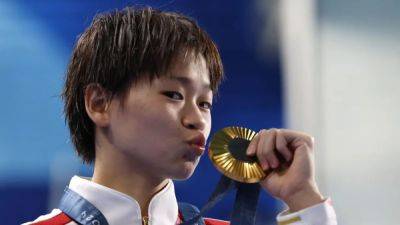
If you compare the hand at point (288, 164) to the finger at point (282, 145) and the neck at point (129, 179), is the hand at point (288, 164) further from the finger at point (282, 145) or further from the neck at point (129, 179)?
the neck at point (129, 179)

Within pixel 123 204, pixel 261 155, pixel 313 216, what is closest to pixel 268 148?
pixel 261 155

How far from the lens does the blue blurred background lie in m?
1.44

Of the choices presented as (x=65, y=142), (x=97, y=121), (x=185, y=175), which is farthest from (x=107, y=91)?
(x=65, y=142)

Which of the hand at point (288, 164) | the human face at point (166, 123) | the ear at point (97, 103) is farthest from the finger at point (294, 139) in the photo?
the ear at point (97, 103)

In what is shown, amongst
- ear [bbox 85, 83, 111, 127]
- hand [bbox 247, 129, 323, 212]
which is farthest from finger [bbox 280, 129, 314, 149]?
ear [bbox 85, 83, 111, 127]

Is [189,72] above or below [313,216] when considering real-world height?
above

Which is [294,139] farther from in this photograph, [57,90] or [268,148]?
[57,90]

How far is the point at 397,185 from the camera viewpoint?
58.9 inches

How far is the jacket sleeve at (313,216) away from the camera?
911 millimetres

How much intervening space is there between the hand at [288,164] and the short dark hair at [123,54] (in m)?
0.16

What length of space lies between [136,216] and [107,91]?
0.20 metres

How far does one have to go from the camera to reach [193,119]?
903 millimetres

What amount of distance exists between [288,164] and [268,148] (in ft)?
0.20

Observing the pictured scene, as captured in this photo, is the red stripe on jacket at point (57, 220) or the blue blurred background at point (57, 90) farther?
the blue blurred background at point (57, 90)
